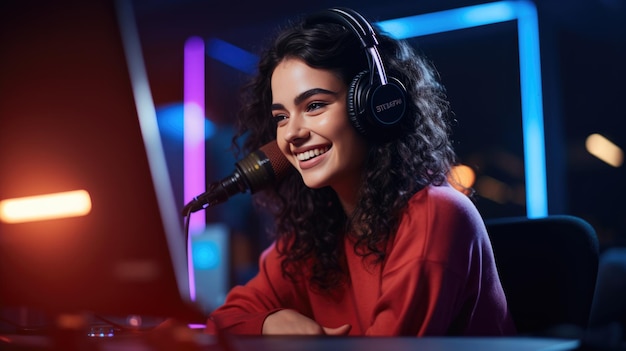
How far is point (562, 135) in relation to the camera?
6.39 ft

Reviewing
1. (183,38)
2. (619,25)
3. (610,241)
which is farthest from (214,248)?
(619,25)

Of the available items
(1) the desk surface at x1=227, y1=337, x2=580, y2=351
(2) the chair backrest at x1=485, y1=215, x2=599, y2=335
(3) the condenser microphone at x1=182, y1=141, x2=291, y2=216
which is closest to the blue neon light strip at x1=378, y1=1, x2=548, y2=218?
(2) the chair backrest at x1=485, y1=215, x2=599, y2=335

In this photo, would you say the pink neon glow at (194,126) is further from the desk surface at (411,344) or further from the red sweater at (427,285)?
the desk surface at (411,344)

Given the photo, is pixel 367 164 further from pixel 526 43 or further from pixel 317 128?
pixel 526 43

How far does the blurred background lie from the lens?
4.99ft

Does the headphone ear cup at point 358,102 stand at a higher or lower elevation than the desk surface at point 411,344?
higher

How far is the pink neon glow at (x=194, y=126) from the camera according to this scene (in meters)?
2.27

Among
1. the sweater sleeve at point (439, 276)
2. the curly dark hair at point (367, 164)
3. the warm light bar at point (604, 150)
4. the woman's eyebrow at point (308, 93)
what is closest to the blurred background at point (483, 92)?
the warm light bar at point (604, 150)

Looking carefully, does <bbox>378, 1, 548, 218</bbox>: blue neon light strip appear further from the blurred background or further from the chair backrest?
the chair backrest

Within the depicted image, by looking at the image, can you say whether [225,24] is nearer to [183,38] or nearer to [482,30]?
[183,38]

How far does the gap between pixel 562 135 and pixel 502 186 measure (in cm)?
32

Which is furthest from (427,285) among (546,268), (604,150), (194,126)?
(194,126)

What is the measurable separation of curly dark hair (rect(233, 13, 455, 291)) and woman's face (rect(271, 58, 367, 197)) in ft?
0.08

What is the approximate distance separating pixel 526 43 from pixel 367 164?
539 millimetres
